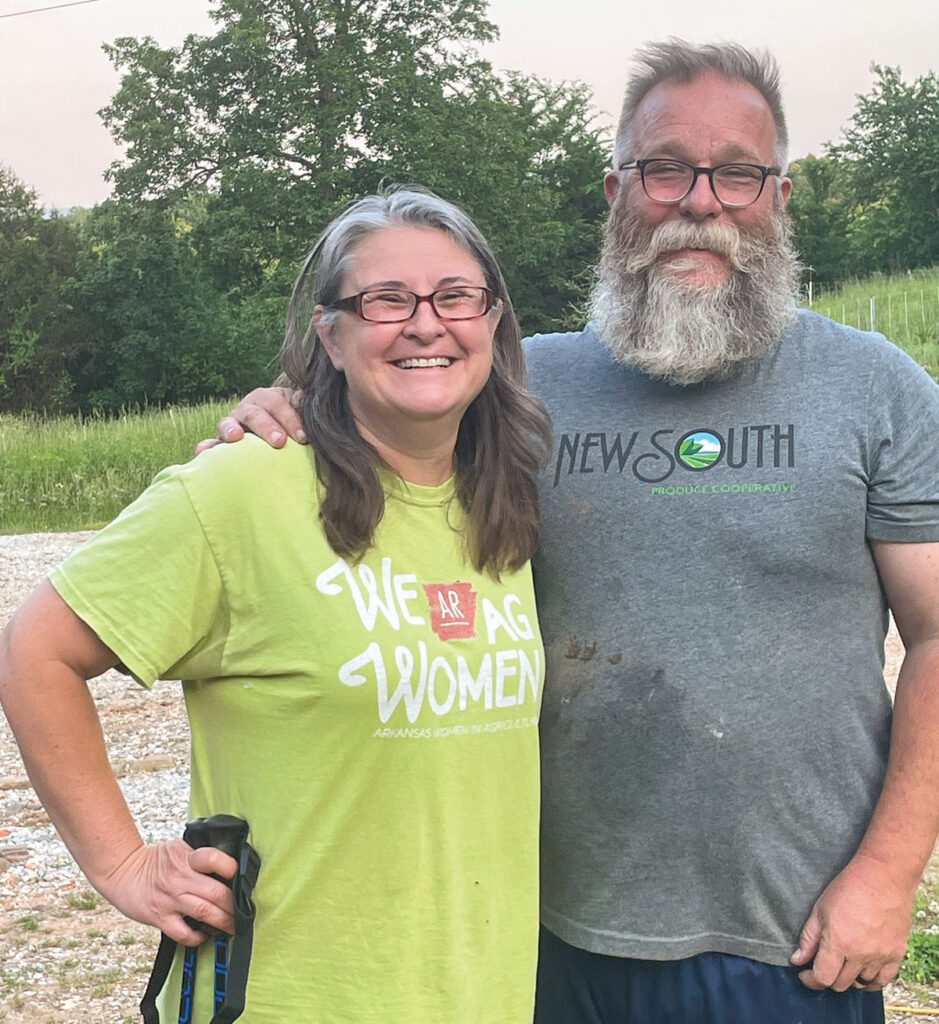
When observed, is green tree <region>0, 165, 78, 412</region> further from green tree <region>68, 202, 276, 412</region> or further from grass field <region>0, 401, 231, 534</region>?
grass field <region>0, 401, 231, 534</region>

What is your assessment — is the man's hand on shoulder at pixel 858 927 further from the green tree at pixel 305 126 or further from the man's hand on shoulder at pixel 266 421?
the green tree at pixel 305 126

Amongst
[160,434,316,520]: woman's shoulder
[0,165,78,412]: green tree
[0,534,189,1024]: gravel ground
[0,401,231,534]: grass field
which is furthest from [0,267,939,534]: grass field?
[0,165,78,412]: green tree


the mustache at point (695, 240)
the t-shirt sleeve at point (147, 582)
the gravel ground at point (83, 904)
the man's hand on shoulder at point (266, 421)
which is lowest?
the gravel ground at point (83, 904)

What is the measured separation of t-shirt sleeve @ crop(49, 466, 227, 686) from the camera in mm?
1844

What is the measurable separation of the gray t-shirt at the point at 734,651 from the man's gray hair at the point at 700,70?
1.94ft

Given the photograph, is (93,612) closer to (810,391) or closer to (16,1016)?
(810,391)

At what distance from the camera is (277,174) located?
120 ft

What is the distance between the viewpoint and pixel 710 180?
2.48 meters

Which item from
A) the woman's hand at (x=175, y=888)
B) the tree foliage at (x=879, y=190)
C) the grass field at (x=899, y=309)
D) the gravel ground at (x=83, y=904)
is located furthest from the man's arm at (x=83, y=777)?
the tree foliage at (x=879, y=190)

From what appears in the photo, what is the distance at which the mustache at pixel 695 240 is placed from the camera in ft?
8.16

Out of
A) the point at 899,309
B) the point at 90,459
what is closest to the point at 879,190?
the point at 899,309

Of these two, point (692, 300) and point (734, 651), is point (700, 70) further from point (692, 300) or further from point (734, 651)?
point (734, 651)

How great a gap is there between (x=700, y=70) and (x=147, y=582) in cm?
159

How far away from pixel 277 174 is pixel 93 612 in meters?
36.8
